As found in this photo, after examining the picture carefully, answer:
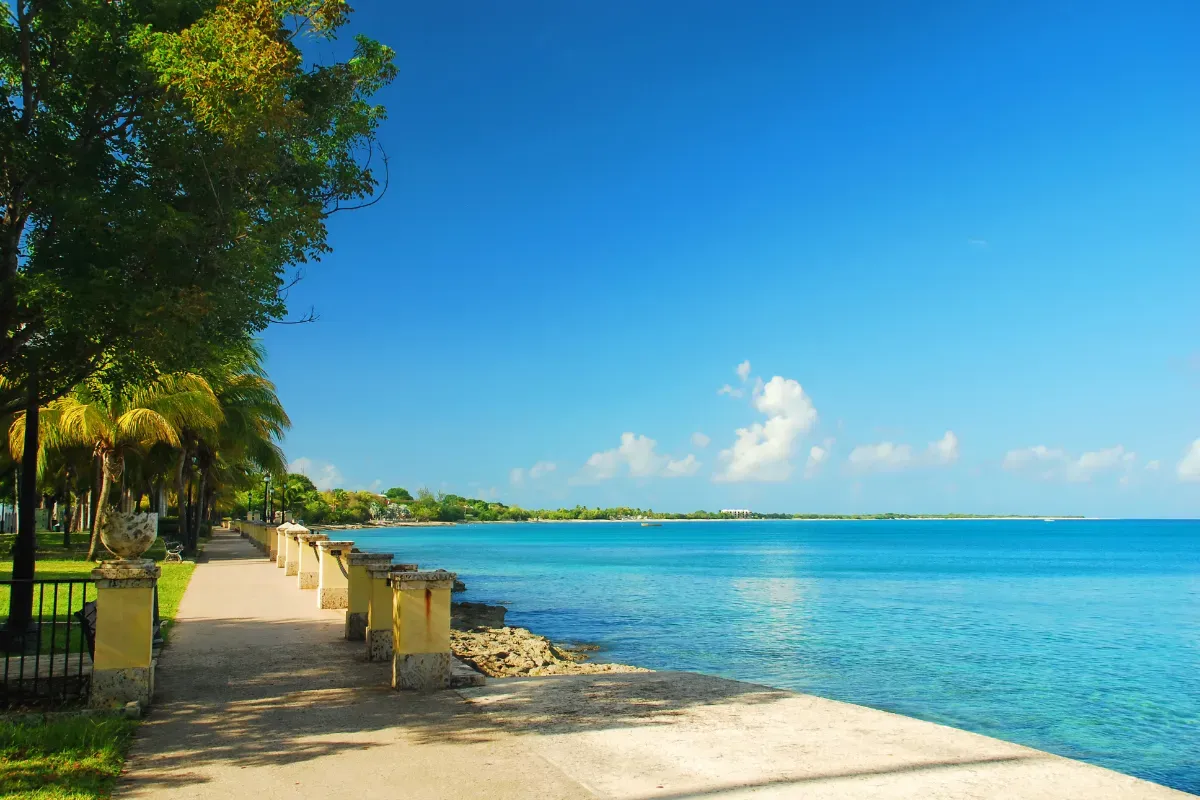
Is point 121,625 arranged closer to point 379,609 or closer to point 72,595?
point 379,609

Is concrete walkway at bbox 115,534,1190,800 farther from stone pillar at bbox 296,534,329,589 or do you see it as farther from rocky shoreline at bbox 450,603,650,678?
stone pillar at bbox 296,534,329,589

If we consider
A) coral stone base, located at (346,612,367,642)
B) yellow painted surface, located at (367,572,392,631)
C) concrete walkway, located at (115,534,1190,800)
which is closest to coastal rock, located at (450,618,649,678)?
coral stone base, located at (346,612,367,642)

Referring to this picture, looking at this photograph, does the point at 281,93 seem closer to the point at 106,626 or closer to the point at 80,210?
the point at 80,210

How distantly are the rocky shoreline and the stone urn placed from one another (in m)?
4.86

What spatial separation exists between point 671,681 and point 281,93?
25.0ft

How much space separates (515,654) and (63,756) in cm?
1029

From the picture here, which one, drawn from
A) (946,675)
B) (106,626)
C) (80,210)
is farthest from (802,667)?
(80,210)

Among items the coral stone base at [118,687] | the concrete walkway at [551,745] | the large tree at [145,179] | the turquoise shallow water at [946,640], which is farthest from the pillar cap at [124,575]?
the turquoise shallow water at [946,640]

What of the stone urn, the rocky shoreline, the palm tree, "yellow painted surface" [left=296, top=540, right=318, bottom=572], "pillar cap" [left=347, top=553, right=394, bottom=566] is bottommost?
the rocky shoreline

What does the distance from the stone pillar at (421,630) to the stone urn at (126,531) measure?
8.12 feet

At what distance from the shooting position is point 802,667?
18.8 metres

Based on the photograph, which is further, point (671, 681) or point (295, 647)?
point (295, 647)

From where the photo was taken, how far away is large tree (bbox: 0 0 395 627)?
830 centimetres

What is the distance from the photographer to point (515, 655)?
16047mm
